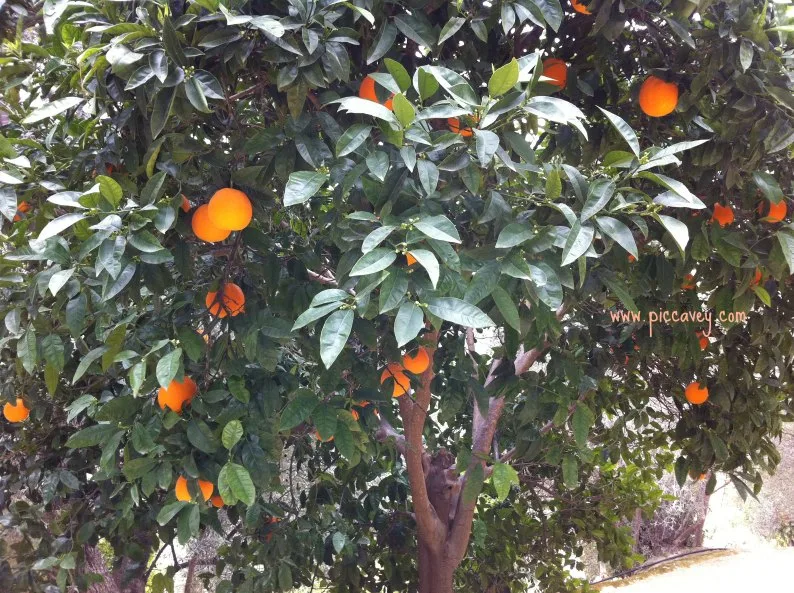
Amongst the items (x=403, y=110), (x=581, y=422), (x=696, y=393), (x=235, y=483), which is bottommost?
(x=696, y=393)

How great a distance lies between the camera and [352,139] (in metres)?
0.92

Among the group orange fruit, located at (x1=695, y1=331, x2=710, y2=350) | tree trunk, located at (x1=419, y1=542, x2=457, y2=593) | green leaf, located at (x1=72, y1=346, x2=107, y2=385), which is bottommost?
tree trunk, located at (x1=419, y1=542, x2=457, y2=593)

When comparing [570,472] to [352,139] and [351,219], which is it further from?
[352,139]

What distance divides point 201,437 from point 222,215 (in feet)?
1.27

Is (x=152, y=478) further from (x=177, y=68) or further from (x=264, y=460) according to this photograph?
A: (x=177, y=68)

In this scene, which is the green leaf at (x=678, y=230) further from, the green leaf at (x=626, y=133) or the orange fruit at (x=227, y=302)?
the orange fruit at (x=227, y=302)

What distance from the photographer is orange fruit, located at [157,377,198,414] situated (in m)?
1.19

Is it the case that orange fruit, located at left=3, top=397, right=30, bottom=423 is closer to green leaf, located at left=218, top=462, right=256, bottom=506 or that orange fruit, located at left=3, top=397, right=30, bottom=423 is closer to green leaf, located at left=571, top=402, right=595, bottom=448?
green leaf, located at left=218, top=462, right=256, bottom=506

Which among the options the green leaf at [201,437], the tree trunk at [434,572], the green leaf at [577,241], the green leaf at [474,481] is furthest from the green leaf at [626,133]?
the tree trunk at [434,572]

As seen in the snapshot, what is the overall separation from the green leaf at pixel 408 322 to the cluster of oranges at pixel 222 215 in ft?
1.48

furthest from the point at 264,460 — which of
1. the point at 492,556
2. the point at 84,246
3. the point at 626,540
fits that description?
the point at 626,540

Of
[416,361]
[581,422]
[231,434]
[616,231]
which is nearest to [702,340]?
[581,422]

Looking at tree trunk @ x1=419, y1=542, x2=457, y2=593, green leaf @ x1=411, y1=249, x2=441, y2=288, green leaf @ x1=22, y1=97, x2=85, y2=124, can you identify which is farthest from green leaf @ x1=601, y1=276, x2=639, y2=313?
tree trunk @ x1=419, y1=542, x2=457, y2=593

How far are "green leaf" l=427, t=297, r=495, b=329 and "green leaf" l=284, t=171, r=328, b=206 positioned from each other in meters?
0.23
